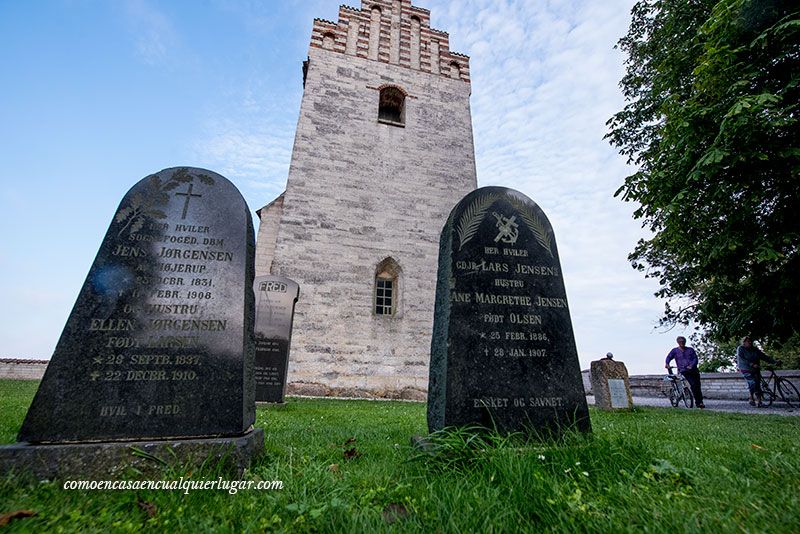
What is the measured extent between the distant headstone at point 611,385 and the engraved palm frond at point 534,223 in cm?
540

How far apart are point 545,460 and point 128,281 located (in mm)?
3131

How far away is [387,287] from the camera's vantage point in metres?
12.0

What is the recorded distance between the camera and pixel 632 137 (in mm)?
12086

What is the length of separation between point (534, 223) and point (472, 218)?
68cm

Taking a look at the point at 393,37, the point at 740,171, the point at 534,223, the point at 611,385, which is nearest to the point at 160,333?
the point at 534,223

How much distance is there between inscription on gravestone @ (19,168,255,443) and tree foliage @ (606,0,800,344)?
732 centimetres

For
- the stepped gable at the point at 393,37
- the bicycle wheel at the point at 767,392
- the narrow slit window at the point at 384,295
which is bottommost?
the bicycle wheel at the point at 767,392

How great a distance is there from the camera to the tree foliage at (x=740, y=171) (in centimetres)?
604

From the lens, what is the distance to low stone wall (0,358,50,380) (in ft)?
53.9

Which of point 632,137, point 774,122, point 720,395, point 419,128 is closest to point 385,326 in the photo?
point 419,128

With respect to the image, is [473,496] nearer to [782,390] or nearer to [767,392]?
[767,392]

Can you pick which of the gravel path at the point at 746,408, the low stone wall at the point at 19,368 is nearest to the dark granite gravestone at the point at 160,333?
the gravel path at the point at 746,408

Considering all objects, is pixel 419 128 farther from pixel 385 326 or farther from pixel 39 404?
pixel 39 404

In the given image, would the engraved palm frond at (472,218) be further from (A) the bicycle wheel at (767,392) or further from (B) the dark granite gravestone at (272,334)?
(A) the bicycle wheel at (767,392)
